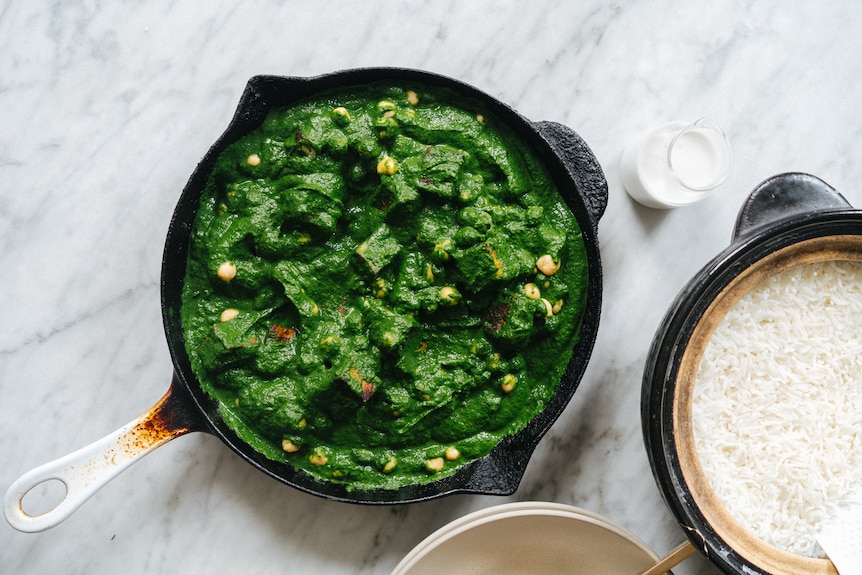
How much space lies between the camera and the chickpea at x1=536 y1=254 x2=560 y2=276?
237 cm

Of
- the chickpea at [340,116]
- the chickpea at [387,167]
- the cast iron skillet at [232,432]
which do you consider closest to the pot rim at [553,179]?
the cast iron skillet at [232,432]

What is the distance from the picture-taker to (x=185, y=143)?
8.70ft

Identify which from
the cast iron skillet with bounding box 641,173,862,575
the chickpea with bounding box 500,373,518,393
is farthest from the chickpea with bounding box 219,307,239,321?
the cast iron skillet with bounding box 641,173,862,575

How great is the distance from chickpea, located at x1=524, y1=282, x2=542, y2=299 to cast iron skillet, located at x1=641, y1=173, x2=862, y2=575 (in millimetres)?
414

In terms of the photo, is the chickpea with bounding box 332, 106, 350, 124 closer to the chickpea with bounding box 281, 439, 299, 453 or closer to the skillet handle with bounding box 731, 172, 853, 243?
the chickpea with bounding box 281, 439, 299, 453

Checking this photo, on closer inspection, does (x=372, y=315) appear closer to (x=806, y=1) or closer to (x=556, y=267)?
(x=556, y=267)

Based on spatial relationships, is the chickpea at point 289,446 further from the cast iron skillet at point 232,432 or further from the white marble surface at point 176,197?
the white marble surface at point 176,197

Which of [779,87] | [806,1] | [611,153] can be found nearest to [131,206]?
[611,153]

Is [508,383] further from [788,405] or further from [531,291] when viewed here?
[788,405]

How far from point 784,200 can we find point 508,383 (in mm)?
1089

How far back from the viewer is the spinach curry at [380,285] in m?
2.28

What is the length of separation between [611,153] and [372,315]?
1.19m

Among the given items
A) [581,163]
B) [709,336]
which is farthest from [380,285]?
[709,336]

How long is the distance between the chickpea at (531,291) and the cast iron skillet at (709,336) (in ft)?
1.36
